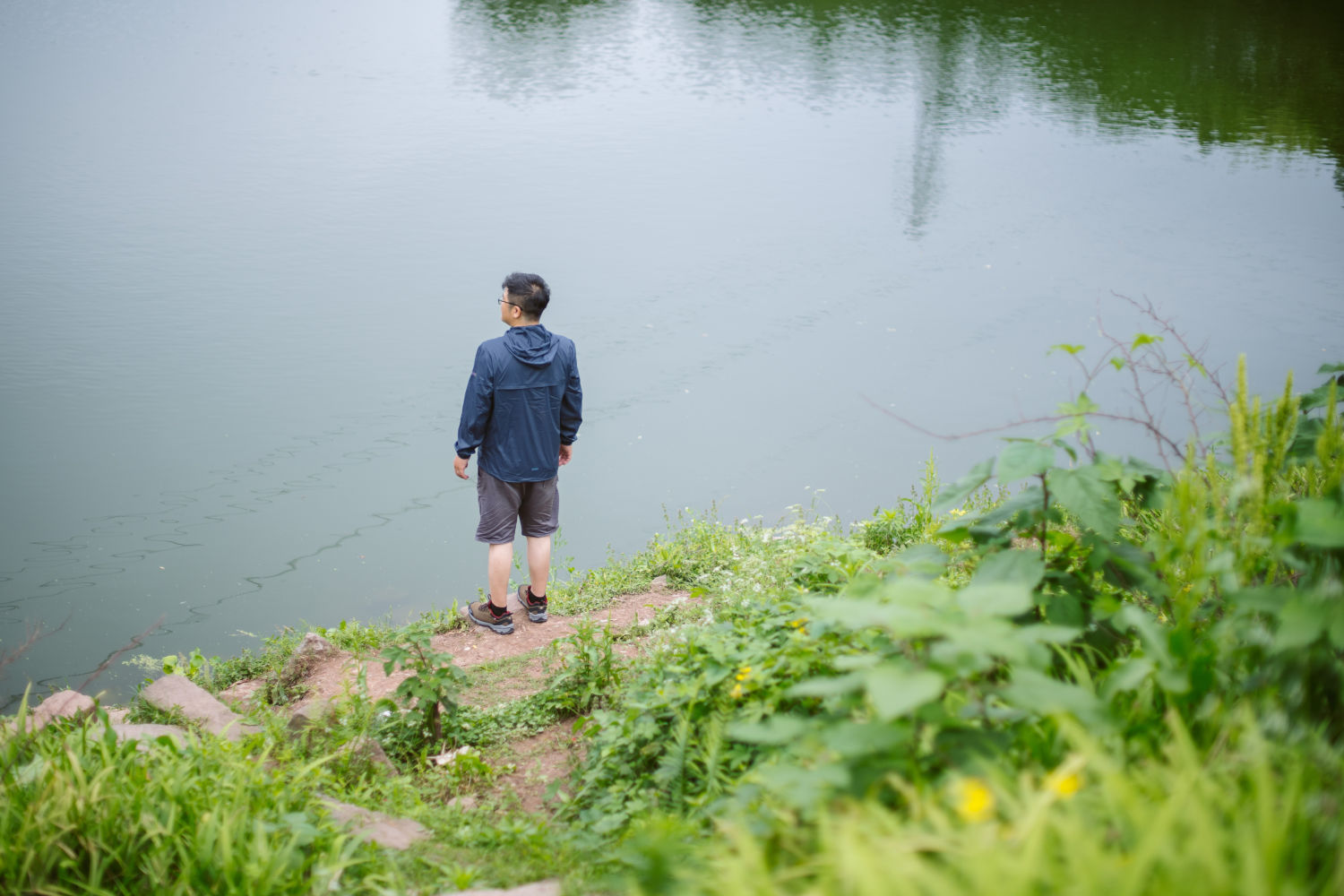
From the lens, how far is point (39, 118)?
15.6 m

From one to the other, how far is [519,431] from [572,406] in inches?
15.4

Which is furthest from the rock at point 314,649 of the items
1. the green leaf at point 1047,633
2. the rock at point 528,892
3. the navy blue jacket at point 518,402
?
the green leaf at point 1047,633

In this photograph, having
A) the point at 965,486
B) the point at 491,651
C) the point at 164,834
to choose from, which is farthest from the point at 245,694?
the point at 965,486

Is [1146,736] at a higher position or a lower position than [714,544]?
higher

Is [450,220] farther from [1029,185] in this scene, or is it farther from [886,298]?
[1029,185]

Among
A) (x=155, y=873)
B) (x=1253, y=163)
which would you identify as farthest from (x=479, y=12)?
(x=155, y=873)

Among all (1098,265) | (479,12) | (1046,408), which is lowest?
(1046,408)

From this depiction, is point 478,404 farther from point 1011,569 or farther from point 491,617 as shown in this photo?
point 1011,569

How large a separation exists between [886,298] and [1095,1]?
22.4m

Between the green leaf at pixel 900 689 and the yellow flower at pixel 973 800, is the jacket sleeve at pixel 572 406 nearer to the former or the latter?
the green leaf at pixel 900 689

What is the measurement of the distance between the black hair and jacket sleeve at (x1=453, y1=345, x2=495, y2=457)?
1.03ft

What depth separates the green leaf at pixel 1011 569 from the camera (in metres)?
1.88

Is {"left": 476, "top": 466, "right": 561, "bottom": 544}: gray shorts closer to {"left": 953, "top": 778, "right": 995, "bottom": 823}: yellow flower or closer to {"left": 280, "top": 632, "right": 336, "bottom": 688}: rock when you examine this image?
{"left": 280, "top": 632, "right": 336, "bottom": 688}: rock

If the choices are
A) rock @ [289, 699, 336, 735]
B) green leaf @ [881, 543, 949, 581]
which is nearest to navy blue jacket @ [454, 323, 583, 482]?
rock @ [289, 699, 336, 735]
